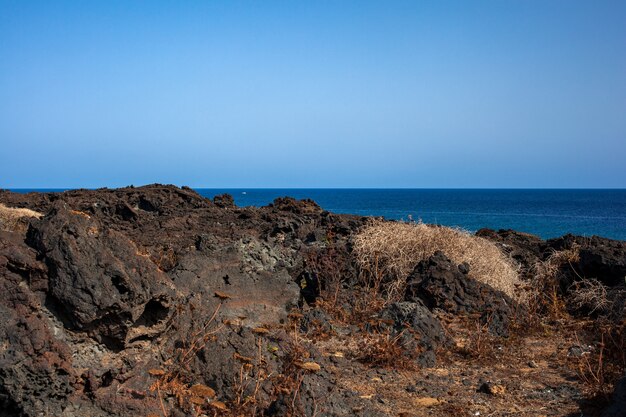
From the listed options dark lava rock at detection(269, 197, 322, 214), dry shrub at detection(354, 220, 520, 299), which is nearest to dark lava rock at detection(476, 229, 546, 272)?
dry shrub at detection(354, 220, 520, 299)

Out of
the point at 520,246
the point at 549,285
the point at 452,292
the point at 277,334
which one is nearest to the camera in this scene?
the point at 277,334

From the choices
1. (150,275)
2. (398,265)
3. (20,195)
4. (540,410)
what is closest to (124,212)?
(20,195)

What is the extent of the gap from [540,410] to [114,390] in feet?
12.9

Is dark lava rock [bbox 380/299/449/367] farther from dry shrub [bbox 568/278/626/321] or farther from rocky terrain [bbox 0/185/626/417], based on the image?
dry shrub [bbox 568/278/626/321]

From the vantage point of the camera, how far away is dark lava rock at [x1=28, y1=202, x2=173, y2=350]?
5031 mm

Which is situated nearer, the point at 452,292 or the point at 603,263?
the point at 452,292

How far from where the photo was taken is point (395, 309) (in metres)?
8.41

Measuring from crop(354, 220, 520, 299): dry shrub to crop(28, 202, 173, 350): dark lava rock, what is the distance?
5707 millimetres

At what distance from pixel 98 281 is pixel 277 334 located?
1.94 metres

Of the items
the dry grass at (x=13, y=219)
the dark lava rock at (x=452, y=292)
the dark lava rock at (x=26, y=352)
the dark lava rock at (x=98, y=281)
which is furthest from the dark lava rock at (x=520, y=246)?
the dark lava rock at (x=26, y=352)

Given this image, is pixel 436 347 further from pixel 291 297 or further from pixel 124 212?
pixel 124 212

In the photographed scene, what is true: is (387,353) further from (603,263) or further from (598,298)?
(603,263)

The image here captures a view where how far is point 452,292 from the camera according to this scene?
9820 millimetres

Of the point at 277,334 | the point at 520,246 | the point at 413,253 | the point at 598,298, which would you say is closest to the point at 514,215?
the point at 520,246
